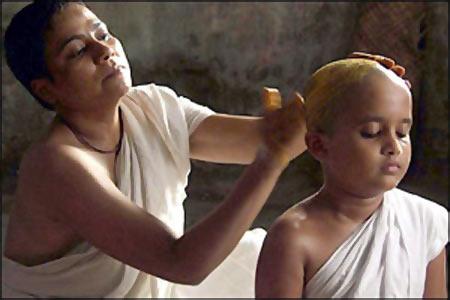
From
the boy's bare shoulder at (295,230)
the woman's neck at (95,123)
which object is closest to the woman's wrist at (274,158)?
the boy's bare shoulder at (295,230)

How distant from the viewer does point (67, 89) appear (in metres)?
1.93

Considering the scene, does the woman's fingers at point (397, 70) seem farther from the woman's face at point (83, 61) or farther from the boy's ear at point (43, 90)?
the boy's ear at point (43, 90)

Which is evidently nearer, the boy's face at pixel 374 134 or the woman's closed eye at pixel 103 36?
the boy's face at pixel 374 134

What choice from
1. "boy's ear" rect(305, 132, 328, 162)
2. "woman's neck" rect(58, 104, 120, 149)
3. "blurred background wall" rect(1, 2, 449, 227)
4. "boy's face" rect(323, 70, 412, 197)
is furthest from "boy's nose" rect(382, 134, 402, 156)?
"blurred background wall" rect(1, 2, 449, 227)

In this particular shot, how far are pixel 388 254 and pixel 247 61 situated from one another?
2519mm

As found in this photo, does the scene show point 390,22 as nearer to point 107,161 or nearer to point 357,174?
point 107,161

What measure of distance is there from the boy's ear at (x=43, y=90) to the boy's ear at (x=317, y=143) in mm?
613

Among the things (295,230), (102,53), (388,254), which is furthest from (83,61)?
(388,254)

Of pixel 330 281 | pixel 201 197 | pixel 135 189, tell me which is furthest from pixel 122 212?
pixel 201 197

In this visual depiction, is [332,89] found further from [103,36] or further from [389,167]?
[103,36]

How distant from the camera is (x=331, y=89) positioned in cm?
157

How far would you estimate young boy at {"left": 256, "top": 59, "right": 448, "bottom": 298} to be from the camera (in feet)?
5.04

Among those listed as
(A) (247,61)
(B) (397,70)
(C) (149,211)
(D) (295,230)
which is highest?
(B) (397,70)

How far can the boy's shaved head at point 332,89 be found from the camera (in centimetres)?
156
